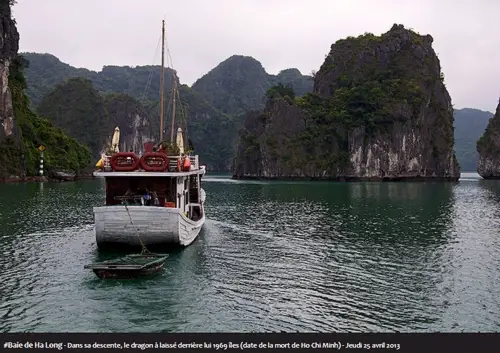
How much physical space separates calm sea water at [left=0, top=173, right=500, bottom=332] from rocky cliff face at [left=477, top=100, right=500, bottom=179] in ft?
413

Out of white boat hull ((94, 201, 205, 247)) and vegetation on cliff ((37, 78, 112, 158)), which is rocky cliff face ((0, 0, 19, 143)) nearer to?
vegetation on cliff ((37, 78, 112, 158))

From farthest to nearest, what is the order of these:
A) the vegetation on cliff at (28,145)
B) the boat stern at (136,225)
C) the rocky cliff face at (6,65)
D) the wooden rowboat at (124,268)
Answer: the vegetation on cliff at (28,145)
the rocky cliff face at (6,65)
the boat stern at (136,225)
the wooden rowboat at (124,268)

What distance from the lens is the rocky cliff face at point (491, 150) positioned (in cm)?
14100

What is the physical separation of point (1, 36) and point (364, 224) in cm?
7937

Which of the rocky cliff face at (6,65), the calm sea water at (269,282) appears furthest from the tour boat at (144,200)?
the rocky cliff face at (6,65)

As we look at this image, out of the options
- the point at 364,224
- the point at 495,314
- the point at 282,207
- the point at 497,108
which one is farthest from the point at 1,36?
the point at 497,108

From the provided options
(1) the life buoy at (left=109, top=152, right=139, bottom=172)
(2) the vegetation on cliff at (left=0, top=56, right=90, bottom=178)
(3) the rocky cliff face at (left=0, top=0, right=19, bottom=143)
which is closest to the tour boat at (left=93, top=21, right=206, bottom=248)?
(1) the life buoy at (left=109, top=152, right=139, bottom=172)

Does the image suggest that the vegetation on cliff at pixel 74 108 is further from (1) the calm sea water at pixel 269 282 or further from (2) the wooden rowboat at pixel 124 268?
(2) the wooden rowboat at pixel 124 268

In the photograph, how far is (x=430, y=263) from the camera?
21.4 metres

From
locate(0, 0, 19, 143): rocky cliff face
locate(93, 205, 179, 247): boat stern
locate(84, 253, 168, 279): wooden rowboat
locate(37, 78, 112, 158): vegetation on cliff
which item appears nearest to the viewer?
locate(84, 253, 168, 279): wooden rowboat

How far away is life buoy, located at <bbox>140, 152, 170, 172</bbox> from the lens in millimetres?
21734

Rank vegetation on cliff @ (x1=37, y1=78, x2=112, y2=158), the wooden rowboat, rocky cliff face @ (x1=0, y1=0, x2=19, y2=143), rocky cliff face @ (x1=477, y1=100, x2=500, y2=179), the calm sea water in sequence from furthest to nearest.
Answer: vegetation on cliff @ (x1=37, y1=78, x2=112, y2=158) < rocky cliff face @ (x1=477, y1=100, x2=500, y2=179) < rocky cliff face @ (x1=0, y1=0, x2=19, y2=143) < the wooden rowboat < the calm sea water

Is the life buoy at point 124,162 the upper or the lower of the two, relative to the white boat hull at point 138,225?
upper

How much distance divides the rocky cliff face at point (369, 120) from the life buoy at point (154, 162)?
108m
